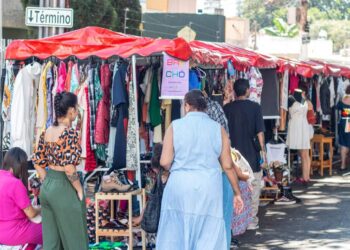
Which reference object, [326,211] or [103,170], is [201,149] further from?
[326,211]

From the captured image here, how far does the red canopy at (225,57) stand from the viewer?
10.1 m

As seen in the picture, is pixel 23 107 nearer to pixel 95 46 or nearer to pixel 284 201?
pixel 95 46

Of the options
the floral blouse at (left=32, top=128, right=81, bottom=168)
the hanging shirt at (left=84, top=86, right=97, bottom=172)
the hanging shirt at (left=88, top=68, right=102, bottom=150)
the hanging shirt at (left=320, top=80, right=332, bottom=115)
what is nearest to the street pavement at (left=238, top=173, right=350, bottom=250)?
the hanging shirt at (left=84, top=86, right=97, bottom=172)

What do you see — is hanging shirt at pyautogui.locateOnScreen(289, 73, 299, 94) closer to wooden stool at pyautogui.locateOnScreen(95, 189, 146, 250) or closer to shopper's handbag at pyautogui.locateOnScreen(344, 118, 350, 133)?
shopper's handbag at pyautogui.locateOnScreen(344, 118, 350, 133)

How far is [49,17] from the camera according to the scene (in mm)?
11688

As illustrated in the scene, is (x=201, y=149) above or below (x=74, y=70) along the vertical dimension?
below

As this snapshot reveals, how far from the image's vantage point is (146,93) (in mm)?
10328

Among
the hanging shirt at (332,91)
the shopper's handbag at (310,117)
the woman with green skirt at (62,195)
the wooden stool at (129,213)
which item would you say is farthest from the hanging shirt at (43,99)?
the hanging shirt at (332,91)

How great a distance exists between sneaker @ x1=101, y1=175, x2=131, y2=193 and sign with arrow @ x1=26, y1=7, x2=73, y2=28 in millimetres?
3231

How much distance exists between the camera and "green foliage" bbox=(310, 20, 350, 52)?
9575 centimetres

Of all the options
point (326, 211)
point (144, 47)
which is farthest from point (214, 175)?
point (326, 211)

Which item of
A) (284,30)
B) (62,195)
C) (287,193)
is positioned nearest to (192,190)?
(62,195)

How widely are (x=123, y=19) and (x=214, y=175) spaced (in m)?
18.3

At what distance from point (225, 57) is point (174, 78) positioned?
2077 millimetres
